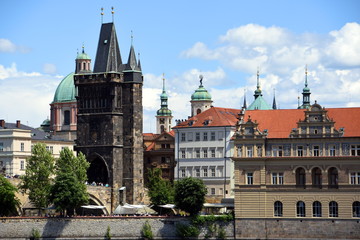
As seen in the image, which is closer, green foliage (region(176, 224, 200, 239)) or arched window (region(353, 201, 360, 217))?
arched window (region(353, 201, 360, 217))

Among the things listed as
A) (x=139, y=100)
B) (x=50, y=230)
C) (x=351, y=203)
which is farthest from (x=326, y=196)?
(x=139, y=100)

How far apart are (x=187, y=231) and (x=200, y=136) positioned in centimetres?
3287

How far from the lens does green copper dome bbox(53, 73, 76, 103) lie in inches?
7343

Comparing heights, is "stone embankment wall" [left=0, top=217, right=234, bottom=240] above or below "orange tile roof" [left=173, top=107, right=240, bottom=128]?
below

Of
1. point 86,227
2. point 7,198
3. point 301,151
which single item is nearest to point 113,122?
point 7,198

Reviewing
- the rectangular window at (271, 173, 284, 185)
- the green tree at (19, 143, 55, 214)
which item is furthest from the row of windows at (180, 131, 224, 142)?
the rectangular window at (271, 173, 284, 185)

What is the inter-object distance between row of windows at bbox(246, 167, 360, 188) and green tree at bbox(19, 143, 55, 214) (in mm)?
25379

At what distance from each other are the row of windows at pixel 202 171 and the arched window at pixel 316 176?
32.2 metres

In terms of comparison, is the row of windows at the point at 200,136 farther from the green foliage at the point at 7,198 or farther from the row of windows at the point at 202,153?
the green foliage at the point at 7,198

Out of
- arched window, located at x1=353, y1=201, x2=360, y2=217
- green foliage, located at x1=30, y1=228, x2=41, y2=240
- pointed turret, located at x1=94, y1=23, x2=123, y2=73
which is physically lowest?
green foliage, located at x1=30, y1=228, x2=41, y2=240

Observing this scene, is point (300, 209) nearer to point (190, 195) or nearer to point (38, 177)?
point (190, 195)

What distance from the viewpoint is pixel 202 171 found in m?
139

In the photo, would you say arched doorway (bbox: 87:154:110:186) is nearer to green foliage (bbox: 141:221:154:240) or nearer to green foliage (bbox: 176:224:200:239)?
green foliage (bbox: 141:221:154:240)

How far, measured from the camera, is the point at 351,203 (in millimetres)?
103812
